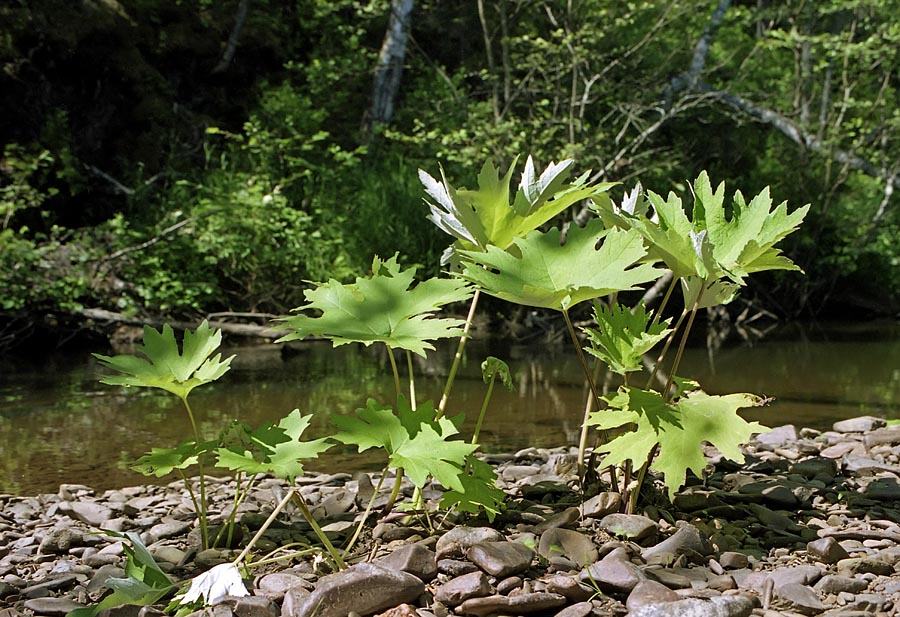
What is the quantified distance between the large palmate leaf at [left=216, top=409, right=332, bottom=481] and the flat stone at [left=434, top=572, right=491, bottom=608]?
1.12 ft

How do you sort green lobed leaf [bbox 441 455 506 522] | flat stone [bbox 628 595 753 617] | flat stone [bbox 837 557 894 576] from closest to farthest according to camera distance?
flat stone [bbox 628 595 753 617] → flat stone [bbox 837 557 894 576] → green lobed leaf [bbox 441 455 506 522]

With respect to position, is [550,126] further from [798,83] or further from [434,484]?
[434,484]

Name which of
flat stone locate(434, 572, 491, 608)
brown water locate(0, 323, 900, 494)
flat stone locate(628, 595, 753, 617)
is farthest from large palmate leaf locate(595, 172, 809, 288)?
Answer: brown water locate(0, 323, 900, 494)

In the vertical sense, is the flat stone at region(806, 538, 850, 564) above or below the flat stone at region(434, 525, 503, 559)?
below

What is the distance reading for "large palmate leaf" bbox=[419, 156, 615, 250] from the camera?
1.89m

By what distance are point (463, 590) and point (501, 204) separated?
2.77 ft

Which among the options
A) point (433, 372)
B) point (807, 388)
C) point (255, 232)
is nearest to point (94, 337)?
point (255, 232)

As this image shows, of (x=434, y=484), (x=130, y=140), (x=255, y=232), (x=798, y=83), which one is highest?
(x=798, y=83)

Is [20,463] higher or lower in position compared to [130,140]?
lower

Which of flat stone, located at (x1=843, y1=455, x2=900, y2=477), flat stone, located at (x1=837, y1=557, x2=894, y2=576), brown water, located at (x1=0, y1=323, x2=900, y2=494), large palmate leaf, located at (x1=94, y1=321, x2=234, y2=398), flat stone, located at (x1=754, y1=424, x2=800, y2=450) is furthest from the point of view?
brown water, located at (x1=0, y1=323, x2=900, y2=494)

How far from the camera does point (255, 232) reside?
8.48 m

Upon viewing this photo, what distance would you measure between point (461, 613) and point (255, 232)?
7382 mm

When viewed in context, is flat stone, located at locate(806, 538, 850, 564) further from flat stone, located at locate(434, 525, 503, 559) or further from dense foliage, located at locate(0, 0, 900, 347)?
dense foliage, located at locate(0, 0, 900, 347)

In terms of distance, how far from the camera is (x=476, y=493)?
1.72m
